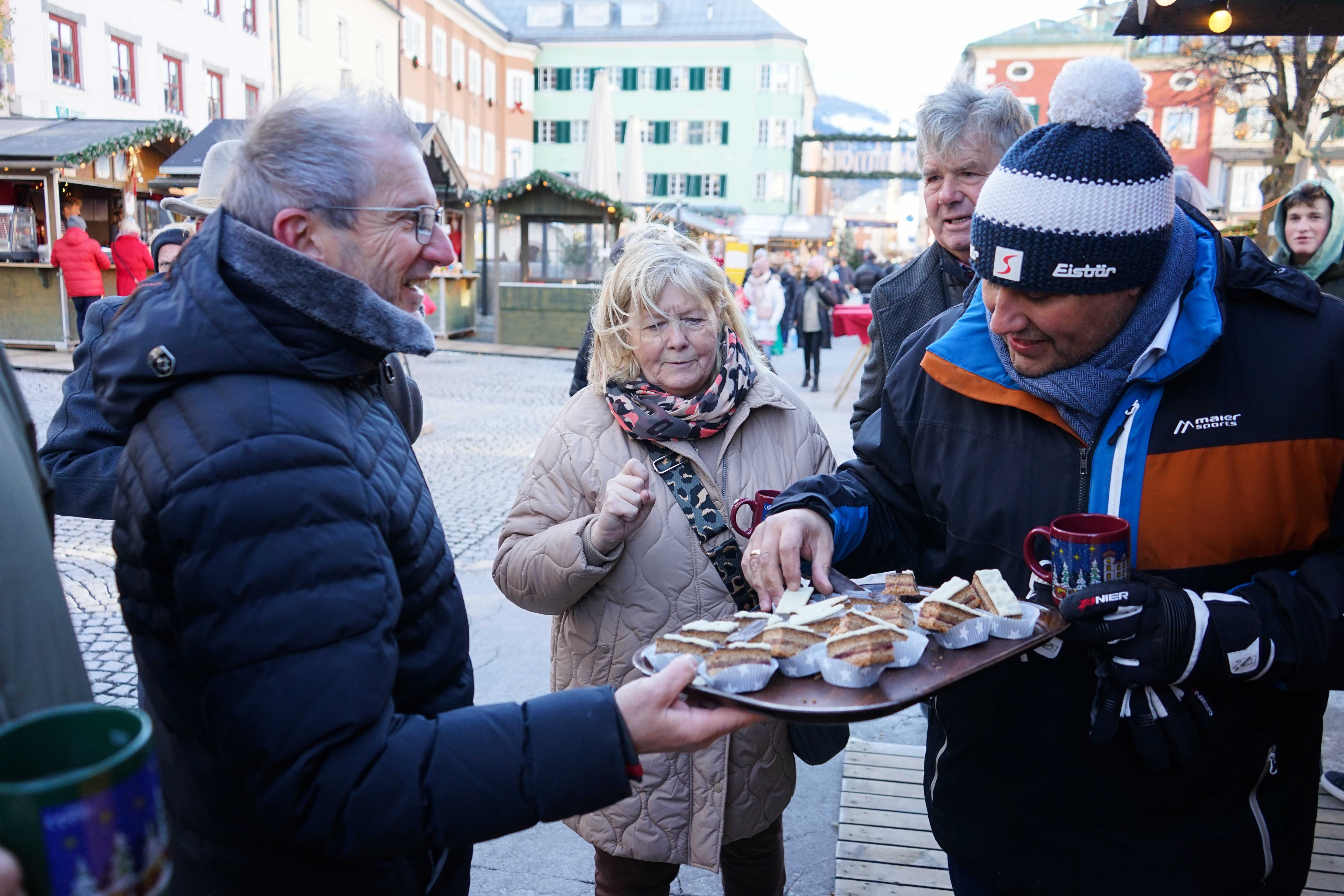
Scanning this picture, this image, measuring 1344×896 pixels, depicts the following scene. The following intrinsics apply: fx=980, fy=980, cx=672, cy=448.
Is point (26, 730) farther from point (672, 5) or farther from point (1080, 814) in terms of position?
point (672, 5)

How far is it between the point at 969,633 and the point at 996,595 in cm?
9

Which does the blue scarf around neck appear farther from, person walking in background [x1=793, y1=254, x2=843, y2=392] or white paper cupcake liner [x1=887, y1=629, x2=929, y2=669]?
person walking in background [x1=793, y1=254, x2=843, y2=392]

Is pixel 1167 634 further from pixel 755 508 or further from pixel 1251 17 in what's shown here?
pixel 1251 17

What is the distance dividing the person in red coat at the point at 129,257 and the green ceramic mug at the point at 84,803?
1473 cm

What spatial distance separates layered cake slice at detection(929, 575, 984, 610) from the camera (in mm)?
1879

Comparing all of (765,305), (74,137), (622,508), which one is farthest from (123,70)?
(622,508)

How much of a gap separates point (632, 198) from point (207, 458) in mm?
21388

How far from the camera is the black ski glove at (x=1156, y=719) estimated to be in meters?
1.70

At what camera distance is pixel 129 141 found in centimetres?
1503

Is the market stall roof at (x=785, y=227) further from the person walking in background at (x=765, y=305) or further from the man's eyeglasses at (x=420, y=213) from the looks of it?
the man's eyeglasses at (x=420, y=213)

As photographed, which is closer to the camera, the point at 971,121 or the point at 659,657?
the point at 659,657

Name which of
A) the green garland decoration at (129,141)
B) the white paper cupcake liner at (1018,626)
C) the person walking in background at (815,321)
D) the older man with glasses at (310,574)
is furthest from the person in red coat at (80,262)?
the white paper cupcake liner at (1018,626)

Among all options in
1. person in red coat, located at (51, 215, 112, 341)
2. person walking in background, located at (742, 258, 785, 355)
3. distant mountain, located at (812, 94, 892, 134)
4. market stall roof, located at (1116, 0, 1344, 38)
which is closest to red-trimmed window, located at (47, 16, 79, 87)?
person in red coat, located at (51, 215, 112, 341)

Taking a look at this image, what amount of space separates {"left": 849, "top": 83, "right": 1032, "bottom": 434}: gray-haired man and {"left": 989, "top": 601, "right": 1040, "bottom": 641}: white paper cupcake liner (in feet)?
4.13
